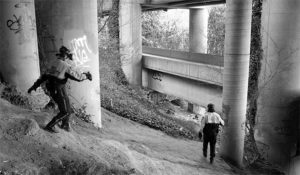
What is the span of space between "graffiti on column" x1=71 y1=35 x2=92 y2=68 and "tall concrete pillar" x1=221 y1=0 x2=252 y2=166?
4.29 meters

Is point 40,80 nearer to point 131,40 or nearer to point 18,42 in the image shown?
point 18,42

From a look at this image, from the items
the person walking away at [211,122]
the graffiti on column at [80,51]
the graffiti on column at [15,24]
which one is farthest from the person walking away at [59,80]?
the person walking away at [211,122]

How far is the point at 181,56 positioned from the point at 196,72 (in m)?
4.78

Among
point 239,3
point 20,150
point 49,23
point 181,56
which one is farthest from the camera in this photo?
point 181,56

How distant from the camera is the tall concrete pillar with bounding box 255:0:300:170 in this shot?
1085cm

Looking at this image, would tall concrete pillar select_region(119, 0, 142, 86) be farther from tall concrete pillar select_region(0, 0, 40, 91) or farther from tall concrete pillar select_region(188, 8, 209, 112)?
tall concrete pillar select_region(0, 0, 40, 91)

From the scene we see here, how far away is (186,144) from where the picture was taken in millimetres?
10945

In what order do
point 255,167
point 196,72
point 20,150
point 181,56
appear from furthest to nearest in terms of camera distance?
1. point 181,56
2. point 196,72
3. point 255,167
4. point 20,150

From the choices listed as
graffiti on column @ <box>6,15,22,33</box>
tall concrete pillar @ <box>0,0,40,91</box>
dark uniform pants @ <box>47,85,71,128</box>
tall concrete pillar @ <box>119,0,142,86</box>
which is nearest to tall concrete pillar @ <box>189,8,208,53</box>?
tall concrete pillar @ <box>119,0,142,86</box>

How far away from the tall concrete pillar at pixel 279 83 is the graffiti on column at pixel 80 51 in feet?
21.3

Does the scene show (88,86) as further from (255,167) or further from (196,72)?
(196,72)

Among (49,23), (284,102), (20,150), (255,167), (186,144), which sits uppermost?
(49,23)

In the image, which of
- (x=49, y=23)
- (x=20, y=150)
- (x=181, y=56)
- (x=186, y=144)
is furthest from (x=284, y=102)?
(x=181, y=56)

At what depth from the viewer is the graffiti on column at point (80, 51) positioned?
847 cm
